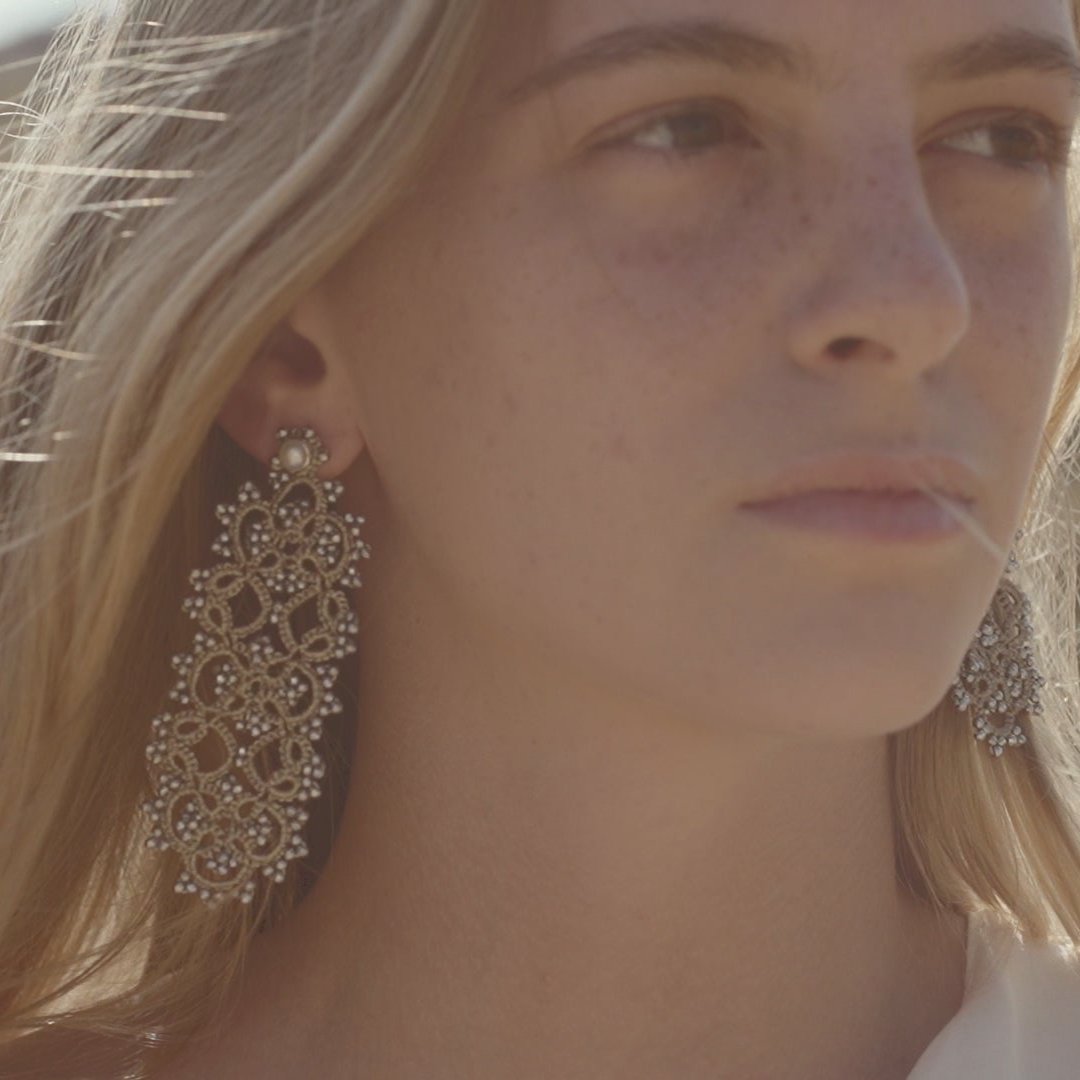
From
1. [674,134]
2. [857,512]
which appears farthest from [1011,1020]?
[674,134]

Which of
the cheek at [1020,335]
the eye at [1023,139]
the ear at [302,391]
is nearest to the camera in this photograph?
the cheek at [1020,335]

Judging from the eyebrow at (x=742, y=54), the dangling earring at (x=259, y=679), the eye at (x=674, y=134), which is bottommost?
the dangling earring at (x=259, y=679)

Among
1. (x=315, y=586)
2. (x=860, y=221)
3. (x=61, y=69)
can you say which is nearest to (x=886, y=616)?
(x=860, y=221)

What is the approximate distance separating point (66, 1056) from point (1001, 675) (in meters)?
1.29

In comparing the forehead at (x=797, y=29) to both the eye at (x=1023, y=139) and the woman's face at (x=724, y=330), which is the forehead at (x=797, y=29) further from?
the eye at (x=1023, y=139)

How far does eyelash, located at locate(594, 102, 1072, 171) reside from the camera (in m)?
2.18

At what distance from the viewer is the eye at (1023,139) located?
2.30 meters

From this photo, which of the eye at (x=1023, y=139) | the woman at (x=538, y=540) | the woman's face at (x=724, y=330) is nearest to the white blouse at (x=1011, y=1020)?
the woman at (x=538, y=540)

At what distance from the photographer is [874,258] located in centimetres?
207

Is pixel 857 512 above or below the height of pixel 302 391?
below

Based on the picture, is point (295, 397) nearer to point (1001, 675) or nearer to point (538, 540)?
point (538, 540)

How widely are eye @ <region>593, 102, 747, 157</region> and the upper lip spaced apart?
0.36 meters

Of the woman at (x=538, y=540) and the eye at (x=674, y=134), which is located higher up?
the eye at (x=674, y=134)

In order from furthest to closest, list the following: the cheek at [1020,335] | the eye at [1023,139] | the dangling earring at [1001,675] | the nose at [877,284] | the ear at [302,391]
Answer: the dangling earring at [1001,675]
the ear at [302,391]
the eye at [1023,139]
the cheek at [1020,335]
the nose at [877,284]
